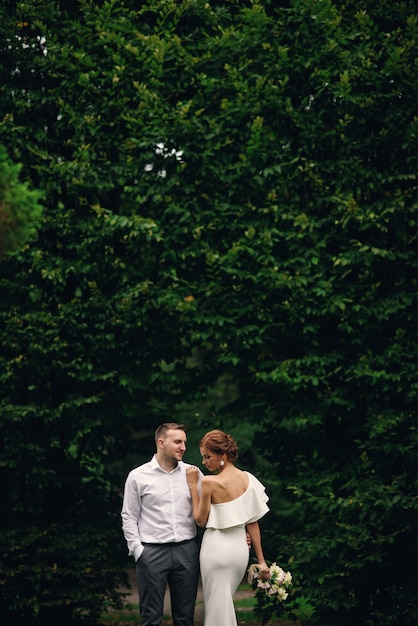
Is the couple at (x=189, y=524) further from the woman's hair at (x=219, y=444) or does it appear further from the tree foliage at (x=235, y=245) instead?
the tree foliage at (x=235, y=245)

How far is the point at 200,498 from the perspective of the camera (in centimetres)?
699

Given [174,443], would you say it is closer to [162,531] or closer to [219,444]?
[219,444]

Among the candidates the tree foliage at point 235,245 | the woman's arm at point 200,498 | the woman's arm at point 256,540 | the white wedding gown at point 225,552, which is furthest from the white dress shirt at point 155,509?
the tree foliage at point 235,245

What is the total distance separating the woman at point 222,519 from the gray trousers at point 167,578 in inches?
6.1

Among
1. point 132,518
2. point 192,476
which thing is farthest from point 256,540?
point 132,518

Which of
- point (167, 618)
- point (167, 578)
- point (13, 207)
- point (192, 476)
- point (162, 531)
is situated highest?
point (13, 207)

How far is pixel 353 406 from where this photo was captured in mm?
10898

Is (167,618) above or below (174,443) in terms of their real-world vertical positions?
below

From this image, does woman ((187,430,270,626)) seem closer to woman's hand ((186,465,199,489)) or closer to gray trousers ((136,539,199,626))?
woman's hand ((186,465,199,489))

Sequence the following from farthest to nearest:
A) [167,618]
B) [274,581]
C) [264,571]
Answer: [167,618] < [274,581] < [264,571]

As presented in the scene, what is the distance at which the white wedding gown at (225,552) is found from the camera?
268 inches

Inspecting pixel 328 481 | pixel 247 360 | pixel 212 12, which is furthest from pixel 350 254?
pixel 212 12

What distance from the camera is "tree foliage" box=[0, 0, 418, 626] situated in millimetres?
10914

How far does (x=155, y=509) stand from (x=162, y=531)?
6.9 inches
